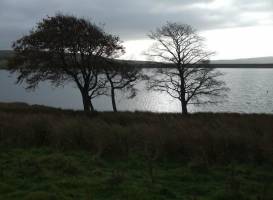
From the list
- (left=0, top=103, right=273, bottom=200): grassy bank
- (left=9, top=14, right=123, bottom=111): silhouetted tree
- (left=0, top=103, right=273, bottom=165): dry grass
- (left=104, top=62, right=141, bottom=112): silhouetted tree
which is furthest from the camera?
(left=104, top=62, right=141, bottom=112): silhouetted tree

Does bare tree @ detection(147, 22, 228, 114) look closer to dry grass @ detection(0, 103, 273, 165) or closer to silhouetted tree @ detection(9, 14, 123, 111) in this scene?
silhouetted tree @ detection(9, 14, 123, 111)

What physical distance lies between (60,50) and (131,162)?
24940 mm

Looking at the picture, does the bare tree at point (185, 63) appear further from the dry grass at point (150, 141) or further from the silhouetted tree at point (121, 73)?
the dry grass at point (150, 141)

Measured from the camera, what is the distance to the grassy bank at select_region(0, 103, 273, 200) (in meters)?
6.50

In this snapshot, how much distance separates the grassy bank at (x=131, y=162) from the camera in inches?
256

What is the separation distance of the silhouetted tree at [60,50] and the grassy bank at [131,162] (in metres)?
20.2

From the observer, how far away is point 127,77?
1417 inches

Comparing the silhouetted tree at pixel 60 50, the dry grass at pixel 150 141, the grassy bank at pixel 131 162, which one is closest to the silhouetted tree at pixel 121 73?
the silhouetted tree at pixel 60 50

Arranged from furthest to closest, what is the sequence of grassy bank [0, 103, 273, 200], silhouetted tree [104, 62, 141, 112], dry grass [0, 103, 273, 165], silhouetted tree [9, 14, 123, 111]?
silhouetted tree [104, 62, 141, 112] → silhouetted tree [9, 14, 123, 111] → dry grass [0, 103, 273, 165] → grassy bank [0, 103, 273, 200]

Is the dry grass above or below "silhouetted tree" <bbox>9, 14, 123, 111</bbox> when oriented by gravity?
below

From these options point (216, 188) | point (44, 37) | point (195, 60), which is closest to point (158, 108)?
point (195, 60)

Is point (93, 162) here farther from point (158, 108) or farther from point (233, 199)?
point (158, 108)

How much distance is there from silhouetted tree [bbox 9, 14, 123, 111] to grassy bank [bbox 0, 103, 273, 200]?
66.4 feet

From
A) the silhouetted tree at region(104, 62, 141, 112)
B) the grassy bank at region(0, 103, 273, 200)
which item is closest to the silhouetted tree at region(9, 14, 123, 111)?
the silhouetted tree at region(104, 62, 141, 112)
